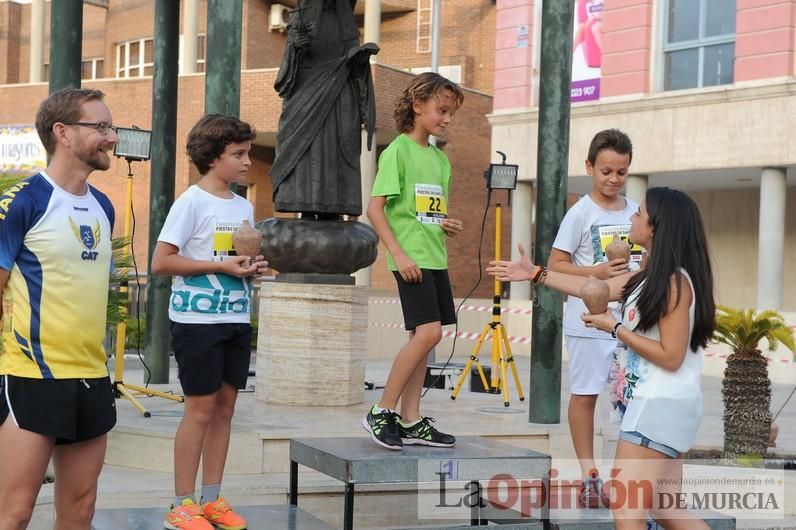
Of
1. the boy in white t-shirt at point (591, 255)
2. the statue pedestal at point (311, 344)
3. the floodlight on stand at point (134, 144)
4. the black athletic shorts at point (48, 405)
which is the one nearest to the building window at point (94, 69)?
the floodlight on stand at point (134, 144)

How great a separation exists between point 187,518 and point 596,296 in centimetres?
213

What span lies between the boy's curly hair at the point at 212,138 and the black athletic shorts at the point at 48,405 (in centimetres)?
158

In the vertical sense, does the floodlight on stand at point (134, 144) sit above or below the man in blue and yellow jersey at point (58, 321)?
above

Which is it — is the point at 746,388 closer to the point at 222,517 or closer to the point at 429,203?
the point at 429,203

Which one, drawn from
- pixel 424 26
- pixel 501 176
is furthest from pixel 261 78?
pixel 501 176

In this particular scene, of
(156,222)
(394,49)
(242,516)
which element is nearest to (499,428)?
(242,516)

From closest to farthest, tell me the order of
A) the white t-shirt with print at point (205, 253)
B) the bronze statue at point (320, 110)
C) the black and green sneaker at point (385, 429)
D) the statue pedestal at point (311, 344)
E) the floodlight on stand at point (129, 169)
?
the white t-shirt with print at point (205, 253) → the black and green sneaker at point (385, 429) → the statue pedestal at point (311, 344) → the bronze statue at point (320, 110) → the floodlight on stand at point (129, 169)

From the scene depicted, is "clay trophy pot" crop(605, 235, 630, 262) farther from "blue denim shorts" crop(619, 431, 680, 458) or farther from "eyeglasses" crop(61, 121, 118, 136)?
"eyeglasses" crop(61, 121, 118, 136)

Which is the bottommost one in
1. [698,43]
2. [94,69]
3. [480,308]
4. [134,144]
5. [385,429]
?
[480,308]

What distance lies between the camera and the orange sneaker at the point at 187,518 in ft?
16.8

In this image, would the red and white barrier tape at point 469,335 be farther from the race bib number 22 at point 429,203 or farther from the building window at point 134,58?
the building window at point 134,58

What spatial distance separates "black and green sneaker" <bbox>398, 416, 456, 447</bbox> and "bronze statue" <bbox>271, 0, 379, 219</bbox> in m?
3.35

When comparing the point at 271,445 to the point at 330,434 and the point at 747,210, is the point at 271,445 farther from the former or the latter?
the point at 747,210

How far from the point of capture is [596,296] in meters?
4.79
